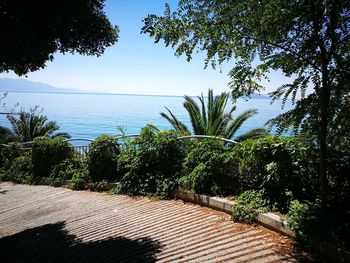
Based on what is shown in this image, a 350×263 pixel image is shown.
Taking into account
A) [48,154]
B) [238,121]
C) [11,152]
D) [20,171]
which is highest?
[238,121]

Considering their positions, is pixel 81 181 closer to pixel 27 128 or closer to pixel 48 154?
pixel 48 154

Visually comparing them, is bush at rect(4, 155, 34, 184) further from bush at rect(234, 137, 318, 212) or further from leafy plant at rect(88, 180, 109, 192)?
bush at rect(234, 137, 318, 212)

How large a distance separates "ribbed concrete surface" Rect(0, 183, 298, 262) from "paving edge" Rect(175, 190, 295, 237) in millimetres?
129

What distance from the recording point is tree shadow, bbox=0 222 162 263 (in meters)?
5.57

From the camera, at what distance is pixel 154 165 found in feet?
32.3

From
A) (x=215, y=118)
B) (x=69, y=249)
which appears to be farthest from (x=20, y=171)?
(x=69, y=249)

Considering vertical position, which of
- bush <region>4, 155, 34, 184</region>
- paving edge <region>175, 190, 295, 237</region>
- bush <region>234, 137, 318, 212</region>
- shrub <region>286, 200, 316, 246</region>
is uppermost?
bush <region>234, 137, 318, 212</region>

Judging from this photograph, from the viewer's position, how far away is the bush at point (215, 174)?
780cm

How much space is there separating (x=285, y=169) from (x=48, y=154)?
1093 cm

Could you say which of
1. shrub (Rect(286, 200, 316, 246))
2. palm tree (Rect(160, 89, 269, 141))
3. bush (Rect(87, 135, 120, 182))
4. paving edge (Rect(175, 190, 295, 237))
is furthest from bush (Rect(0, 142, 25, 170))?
shrub (Rect(286, 200, 316, 246))

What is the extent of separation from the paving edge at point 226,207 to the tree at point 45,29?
434 centimetres

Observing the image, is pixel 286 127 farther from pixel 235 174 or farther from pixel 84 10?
pixel 84 10

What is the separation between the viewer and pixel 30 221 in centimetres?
878

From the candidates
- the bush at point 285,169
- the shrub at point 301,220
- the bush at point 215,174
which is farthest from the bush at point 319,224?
the bush at point 215,174
